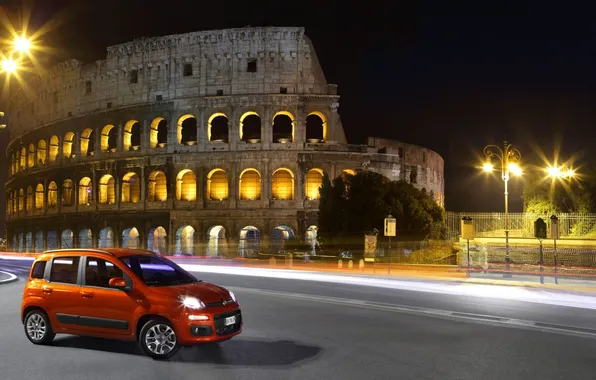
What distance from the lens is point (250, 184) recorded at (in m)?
50.3

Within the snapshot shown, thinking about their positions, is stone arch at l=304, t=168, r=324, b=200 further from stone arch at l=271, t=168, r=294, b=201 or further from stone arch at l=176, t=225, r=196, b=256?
stone arch at l=176, t=225, r=196, b=256

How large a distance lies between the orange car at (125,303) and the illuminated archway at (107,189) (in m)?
46.1

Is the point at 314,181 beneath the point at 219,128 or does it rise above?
beneath

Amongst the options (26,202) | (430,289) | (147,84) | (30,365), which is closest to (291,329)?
(30,365)

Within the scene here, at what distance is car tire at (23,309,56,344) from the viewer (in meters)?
9.08

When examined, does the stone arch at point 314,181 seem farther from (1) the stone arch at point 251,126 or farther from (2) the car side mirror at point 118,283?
(2) the car side mirror at point 118,283

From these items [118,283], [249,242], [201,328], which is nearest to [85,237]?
[249,242]

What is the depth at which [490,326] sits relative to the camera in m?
11.3

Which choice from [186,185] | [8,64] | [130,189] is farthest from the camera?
[130,189]

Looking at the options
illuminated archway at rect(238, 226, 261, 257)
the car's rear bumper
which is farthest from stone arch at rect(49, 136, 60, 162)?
the car's rear bumper

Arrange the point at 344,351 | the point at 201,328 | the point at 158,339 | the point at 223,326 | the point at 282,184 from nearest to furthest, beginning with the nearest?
the point at 201,328, the point at 158,339, the point at 223,326, the point at 344,351, the point at 282,184

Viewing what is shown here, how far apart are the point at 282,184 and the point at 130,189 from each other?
14122 millimetres

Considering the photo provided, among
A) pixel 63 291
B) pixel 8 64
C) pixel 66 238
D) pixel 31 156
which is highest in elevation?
pixel 31 156

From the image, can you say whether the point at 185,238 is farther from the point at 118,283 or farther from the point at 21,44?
the point at 118,283
